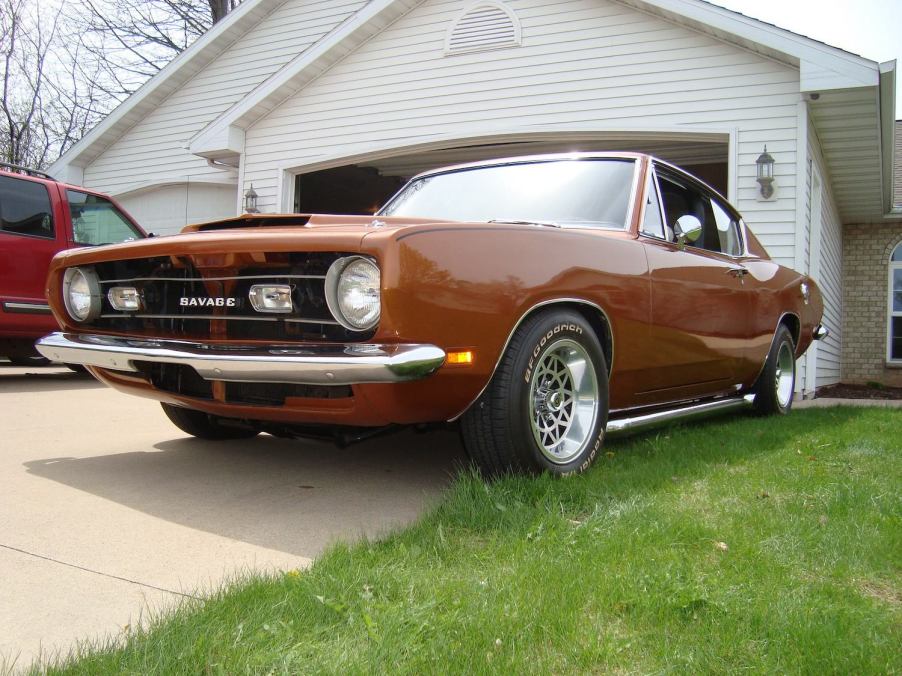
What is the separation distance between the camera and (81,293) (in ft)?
11.7

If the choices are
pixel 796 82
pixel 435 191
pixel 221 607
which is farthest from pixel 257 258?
pixel 796 82

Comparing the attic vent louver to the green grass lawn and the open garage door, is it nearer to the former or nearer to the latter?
the open garage door

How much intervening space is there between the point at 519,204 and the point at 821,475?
71.2 inches

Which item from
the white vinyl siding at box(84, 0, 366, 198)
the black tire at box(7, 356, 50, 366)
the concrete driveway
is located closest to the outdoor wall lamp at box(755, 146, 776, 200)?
the concrete driveway

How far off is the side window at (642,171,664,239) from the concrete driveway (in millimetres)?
1490

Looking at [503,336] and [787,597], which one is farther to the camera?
[503,336]

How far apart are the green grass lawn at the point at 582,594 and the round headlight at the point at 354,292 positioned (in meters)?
0.70

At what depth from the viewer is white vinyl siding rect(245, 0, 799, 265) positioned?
8414mm

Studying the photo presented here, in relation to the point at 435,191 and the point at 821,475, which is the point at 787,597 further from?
the point at 435,191

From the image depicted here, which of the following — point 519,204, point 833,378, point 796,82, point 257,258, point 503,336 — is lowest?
point 833,378

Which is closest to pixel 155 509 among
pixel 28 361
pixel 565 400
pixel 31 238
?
pixel 565 400

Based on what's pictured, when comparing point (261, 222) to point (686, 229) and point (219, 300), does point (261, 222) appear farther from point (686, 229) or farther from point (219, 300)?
point (686, 229)

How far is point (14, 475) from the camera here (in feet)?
11.1

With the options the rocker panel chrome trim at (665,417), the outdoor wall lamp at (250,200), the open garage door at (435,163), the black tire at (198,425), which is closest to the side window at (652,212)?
the rocker panel chrome trim at (665,417)
